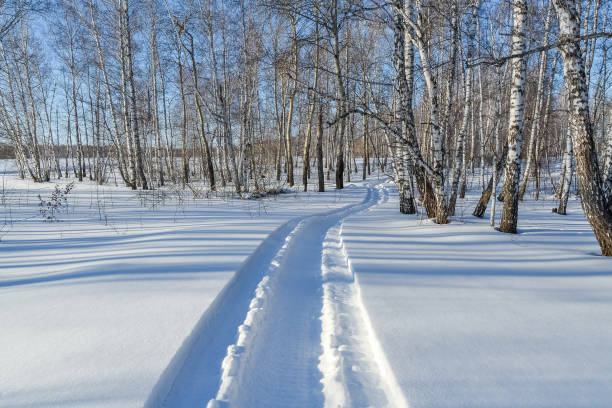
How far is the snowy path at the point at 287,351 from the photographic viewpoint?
183 cm

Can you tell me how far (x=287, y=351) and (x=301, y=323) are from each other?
42 cm

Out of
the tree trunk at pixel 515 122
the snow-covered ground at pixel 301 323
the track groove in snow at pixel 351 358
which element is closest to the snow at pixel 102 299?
the snow-covered ground at pixel 301 323

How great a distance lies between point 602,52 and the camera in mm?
10852

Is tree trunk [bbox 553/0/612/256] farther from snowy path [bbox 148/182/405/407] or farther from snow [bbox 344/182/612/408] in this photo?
snowy path [bbox 148/182/405/407]

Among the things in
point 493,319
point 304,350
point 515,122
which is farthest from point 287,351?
point 515,122

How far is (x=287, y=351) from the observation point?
229 cm

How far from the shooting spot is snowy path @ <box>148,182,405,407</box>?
1834mm

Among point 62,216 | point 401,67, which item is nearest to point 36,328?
point 62,216

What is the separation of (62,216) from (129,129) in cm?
726

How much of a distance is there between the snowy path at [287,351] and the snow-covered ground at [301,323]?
1 cm

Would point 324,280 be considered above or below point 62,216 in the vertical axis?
below

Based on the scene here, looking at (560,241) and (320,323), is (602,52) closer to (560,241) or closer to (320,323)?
(560,241)

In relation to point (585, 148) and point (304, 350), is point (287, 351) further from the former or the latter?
point (585, 148)

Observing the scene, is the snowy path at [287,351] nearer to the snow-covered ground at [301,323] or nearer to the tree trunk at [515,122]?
the snow-covered ground at [301,323]
